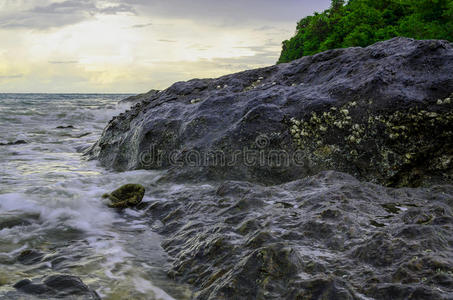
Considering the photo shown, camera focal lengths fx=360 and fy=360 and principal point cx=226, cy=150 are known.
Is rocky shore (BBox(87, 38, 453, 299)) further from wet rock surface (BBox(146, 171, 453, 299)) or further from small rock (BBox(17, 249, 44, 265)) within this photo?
small rock (BBox(17, 249, 44, 265))

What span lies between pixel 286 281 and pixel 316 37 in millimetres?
36240

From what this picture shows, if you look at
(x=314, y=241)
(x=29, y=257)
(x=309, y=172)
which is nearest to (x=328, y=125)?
(x=309, y=172)

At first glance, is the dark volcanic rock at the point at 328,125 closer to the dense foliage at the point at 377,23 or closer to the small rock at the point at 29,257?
the small rock at the point at 29,257

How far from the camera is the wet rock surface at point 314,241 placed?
1.71 metres

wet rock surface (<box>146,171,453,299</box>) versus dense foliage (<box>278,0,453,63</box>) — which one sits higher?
dense foliage (<box>278,0,453,63</box>)

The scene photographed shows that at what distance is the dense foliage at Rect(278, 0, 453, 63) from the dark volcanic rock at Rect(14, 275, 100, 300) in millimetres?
20537

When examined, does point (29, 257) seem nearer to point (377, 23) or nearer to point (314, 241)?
point (314, 241)

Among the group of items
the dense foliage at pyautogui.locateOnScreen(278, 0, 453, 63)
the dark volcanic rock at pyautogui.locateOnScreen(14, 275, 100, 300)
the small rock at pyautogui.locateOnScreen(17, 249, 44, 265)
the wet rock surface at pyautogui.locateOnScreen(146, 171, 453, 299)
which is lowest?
the small rock at pyautogui.locateOnScreen(17, 249, 44, 265)

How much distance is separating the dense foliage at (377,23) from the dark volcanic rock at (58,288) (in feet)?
67.4

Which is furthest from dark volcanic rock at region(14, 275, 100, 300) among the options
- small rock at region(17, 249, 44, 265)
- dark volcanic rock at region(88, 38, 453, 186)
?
dark volcanic rock at region(88, 38, 453, 186)

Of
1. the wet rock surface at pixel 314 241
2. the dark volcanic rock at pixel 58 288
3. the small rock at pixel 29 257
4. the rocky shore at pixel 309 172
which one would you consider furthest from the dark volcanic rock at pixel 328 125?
the dark volcanic rock at pixel 58 288

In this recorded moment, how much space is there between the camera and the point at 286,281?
1.80 m

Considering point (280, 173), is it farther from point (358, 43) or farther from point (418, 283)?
point (358, 43)

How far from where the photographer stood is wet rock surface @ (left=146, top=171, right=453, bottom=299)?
5.60ft
